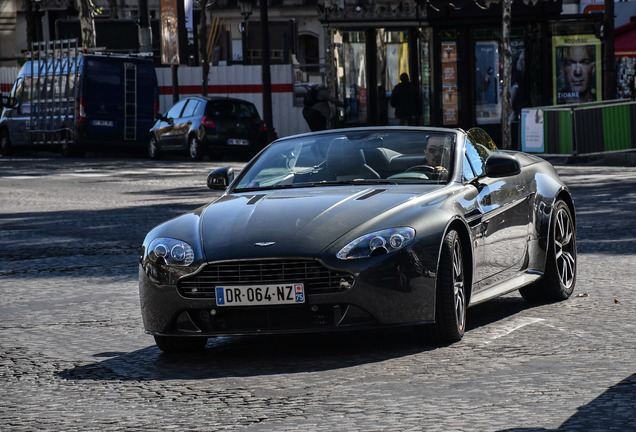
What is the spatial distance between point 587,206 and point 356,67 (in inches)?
826

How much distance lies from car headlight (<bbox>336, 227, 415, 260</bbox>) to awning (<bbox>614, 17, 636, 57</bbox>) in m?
33.6

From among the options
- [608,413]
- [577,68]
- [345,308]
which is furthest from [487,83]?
[608,413]

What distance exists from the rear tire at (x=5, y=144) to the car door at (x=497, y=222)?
92.1ft

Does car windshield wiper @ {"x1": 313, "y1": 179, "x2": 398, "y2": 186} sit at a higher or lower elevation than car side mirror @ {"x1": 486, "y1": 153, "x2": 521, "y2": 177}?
lower

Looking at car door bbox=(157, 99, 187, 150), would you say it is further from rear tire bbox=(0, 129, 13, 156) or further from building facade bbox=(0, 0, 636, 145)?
building facade bbox=(0, 0, 636, 145)

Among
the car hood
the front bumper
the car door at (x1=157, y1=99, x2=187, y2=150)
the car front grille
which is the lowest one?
the car door at (x1=157, y1=99, x2=187, y2=150)

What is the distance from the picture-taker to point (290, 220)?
7.58m

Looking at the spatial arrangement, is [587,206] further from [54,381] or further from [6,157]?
[6,157]

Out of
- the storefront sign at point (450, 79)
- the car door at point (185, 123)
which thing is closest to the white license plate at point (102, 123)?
the car door at point (185, 123)

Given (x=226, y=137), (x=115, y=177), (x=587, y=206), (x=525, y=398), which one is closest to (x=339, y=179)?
(x=525, y=398)

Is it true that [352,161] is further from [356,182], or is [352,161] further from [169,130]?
[169,130]

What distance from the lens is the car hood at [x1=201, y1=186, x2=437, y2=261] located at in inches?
288

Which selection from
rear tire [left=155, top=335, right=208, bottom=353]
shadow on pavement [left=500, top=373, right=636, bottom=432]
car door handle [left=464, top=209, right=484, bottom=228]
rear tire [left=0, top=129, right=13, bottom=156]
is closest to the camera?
shadow on pavement [left=500, top=373, right=636, bottom=432]

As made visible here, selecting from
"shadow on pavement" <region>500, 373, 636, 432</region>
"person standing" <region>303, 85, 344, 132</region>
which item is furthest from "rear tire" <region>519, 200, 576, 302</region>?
"person standing" <region>303, 85, 344, 132</region>
